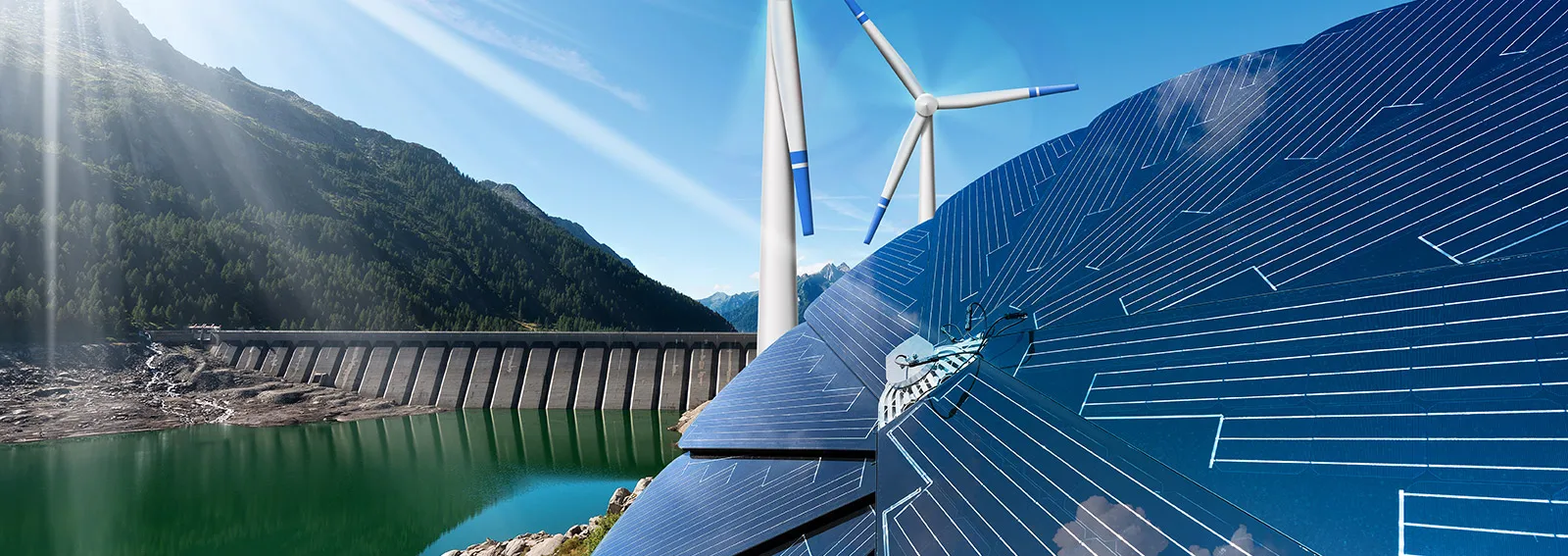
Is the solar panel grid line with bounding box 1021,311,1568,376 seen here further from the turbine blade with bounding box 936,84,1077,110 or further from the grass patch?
the turbine blade with bounding box 936,84,1077,110

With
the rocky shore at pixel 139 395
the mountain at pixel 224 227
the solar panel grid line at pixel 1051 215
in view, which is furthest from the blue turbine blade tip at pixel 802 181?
the mountain at pixel 224 227

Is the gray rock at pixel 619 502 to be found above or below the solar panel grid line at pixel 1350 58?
below

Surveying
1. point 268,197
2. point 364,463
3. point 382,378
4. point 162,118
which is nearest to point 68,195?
point 268,197

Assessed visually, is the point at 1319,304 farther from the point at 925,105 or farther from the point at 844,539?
the point at 925,105

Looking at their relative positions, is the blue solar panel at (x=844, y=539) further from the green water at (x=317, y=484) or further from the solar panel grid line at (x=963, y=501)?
the green water at (x=317, y=484)

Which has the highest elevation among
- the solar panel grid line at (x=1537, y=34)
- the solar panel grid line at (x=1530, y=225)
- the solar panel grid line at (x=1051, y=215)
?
the solar panel grid line at (x=1537, y=34)

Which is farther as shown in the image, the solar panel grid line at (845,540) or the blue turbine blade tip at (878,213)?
the blue turbine blade tip at (878,213)
